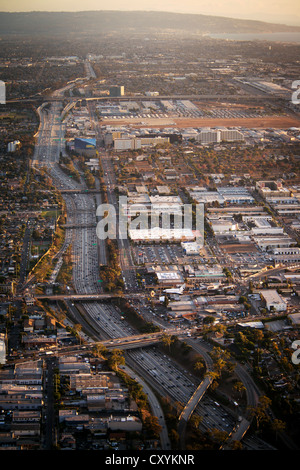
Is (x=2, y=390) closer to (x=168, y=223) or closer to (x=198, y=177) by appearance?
(x=168, y=223)

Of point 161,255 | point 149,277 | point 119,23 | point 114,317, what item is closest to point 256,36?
point 119,23

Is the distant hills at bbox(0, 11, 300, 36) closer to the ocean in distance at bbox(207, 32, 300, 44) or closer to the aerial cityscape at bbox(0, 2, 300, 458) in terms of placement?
the ocean in distance at bbox(207, 32, 300, 44)

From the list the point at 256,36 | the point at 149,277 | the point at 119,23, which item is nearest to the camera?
the point at 149,277

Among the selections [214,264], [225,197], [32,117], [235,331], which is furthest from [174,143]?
[235,331]

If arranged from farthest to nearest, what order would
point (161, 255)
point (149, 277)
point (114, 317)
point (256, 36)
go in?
point (256, 36)
point (161, 255)
point (149, 277)
point (114, 317)

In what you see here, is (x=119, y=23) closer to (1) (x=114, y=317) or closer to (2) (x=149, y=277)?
(2) (x=149, y=277)

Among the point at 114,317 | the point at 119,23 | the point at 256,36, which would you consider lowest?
the point at 114,317
